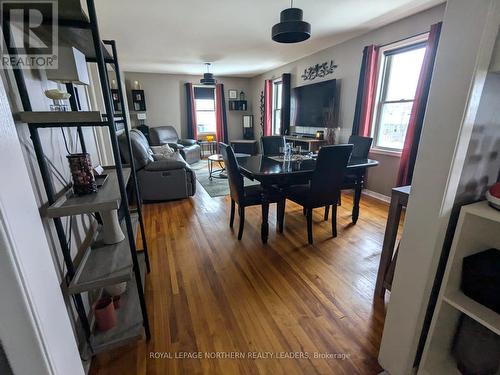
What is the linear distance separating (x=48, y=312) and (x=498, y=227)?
1658 mm

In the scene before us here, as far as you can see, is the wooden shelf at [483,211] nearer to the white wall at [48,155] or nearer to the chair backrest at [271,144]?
the white wall at [48,155]

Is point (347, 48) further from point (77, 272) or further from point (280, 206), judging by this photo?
point (77, 272)

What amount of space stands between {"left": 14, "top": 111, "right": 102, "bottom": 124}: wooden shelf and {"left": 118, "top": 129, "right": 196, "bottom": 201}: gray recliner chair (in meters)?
2.51

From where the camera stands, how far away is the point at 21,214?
62 cm

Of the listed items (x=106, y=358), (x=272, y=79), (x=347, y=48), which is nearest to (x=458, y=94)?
(x=106, y=358)

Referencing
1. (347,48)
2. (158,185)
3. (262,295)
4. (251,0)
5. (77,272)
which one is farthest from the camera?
(347,48)

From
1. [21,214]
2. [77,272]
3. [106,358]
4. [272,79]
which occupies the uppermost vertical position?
[272,79]

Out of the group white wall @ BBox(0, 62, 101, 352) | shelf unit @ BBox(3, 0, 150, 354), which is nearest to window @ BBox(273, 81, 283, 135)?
shelf unit @ BBox(3, 0, 150, 354)

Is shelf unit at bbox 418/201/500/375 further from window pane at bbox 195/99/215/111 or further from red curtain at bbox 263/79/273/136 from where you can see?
window pane at bbox 195/99/215/111

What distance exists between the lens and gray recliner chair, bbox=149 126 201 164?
595 centimetres

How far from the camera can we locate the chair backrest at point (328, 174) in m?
2.06

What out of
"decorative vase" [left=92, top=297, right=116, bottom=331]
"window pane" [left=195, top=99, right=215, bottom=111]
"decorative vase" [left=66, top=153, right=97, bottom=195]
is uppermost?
"window pane" [left=195, top=99, right=215, bottom=111]

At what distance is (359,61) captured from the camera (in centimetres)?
370

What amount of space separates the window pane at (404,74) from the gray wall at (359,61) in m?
0.26
